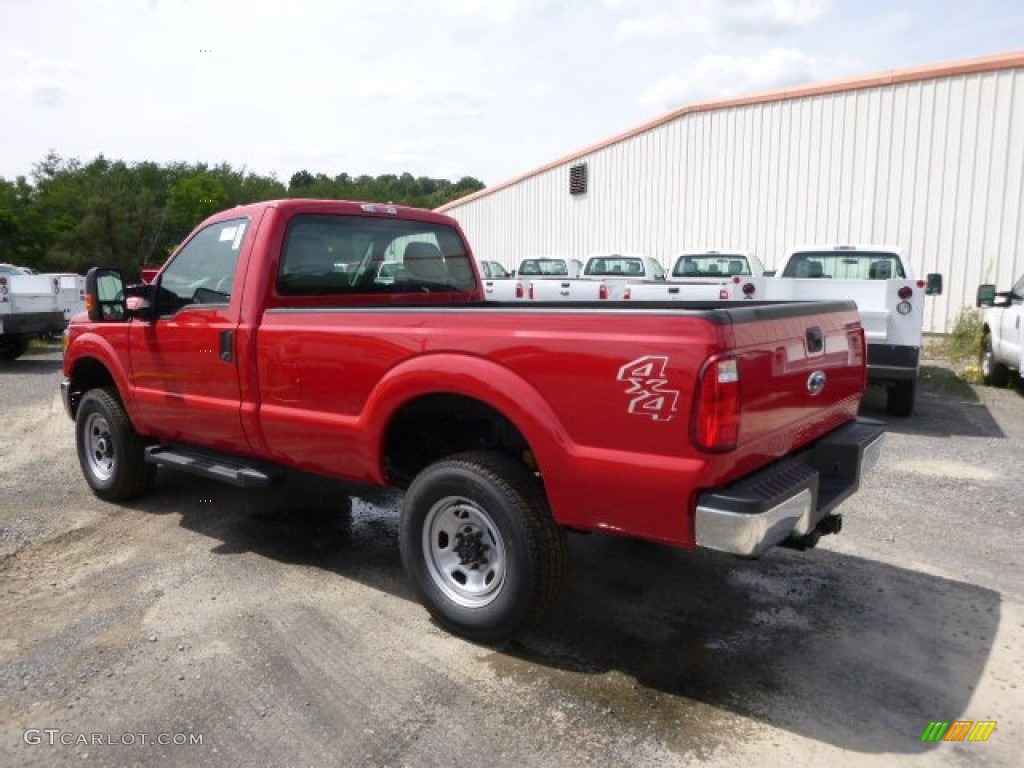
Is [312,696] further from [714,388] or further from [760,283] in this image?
[760,283]

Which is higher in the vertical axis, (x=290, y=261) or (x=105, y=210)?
(x=105, y=210)

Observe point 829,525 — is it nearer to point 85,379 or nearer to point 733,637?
point 733,637

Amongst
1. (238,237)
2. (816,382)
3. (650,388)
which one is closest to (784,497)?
(650,388)

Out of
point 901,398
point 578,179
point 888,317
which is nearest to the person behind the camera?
point 888,317

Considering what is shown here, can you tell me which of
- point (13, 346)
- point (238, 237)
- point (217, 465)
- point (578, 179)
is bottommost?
point (13, 346)

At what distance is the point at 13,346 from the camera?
14.5m

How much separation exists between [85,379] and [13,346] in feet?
34.4

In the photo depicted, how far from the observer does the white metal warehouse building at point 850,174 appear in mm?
14750

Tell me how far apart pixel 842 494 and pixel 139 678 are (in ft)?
9.98

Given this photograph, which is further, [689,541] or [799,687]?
[799,687]

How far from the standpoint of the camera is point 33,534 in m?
5.03

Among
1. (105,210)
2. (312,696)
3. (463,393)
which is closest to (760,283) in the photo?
(463,393)

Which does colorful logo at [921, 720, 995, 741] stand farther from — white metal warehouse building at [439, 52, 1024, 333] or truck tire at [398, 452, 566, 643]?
white metal warehouse building at [439, 52, 1024, 333]

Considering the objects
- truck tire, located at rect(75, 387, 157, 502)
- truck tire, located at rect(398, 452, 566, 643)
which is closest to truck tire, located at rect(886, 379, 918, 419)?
truck tire, located at rect(398, 452, 566, 643)
